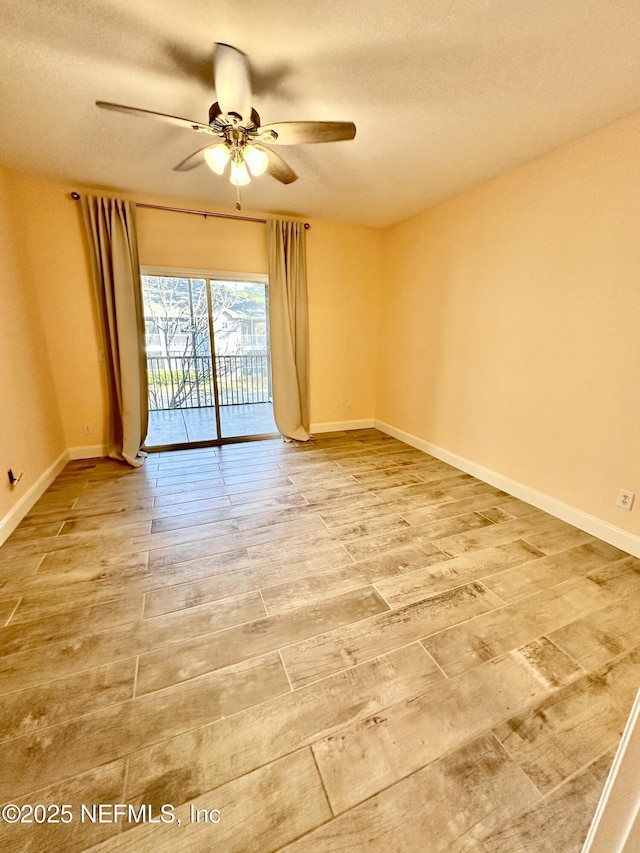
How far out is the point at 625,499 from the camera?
6.72ft

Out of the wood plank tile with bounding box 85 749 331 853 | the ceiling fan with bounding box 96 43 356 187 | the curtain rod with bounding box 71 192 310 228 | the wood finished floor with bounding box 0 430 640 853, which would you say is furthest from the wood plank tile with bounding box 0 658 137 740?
the curtain rod with bounding box 71 192 310 228

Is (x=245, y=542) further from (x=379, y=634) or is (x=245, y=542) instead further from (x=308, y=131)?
(x=308, y=131)

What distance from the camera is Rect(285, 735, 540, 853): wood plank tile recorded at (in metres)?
0.87

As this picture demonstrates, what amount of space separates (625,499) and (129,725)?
9.10 feet

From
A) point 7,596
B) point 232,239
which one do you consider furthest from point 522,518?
point 232,239

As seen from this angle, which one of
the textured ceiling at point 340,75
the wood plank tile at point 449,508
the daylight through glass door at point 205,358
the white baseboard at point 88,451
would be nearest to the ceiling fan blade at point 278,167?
the textured ceiling at point 340,75

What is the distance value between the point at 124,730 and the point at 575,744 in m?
1.51

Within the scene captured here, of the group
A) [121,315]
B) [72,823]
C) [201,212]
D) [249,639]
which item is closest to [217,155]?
[201,212]

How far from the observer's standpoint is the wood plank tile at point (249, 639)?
4.34ft

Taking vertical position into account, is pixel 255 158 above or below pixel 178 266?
above

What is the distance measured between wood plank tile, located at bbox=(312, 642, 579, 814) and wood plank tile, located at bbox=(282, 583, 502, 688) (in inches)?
8.6

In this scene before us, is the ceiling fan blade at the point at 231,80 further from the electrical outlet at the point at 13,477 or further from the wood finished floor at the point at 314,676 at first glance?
the electrical outlet at the point at 13,477

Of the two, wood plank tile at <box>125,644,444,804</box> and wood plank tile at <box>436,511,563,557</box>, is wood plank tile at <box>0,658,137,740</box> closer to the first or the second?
wood plank tile at <box>125,644,444,804</box>

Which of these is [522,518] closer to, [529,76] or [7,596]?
[529,76]
